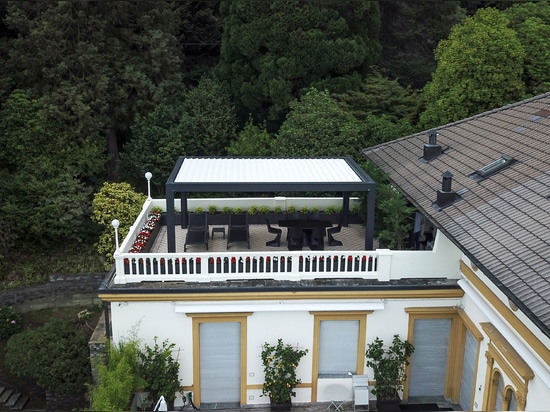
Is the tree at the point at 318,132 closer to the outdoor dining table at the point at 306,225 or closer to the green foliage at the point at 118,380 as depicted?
the outdoor dining table at the point at 306,225

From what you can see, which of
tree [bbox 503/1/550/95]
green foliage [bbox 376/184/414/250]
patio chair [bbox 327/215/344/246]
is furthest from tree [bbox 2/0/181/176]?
tree [bbox 503/1/550/95]

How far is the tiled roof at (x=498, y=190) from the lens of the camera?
31.0 feet

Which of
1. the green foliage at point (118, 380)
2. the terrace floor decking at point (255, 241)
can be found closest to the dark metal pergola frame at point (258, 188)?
the terrace floor decking at point (255, 241)

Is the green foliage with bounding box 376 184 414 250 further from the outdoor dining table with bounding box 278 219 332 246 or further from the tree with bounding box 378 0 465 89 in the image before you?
the tree with bounding box 378 0 465 89

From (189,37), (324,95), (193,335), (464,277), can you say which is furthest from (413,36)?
(193,335)

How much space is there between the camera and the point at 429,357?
1420 cm

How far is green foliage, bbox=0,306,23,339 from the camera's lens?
19719mm

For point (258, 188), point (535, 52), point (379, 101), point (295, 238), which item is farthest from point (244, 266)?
point (535, 52)

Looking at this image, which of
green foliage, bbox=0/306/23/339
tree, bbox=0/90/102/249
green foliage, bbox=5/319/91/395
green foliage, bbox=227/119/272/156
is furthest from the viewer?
green foliage, bbox=227/119/272/156

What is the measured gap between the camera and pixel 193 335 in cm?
1354

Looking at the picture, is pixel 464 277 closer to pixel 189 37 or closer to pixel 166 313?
pixel 166 313

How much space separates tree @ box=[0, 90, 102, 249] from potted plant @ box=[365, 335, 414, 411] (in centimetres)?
1470

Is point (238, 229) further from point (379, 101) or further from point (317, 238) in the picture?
point (379, 101)

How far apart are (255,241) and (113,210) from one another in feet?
27.2
